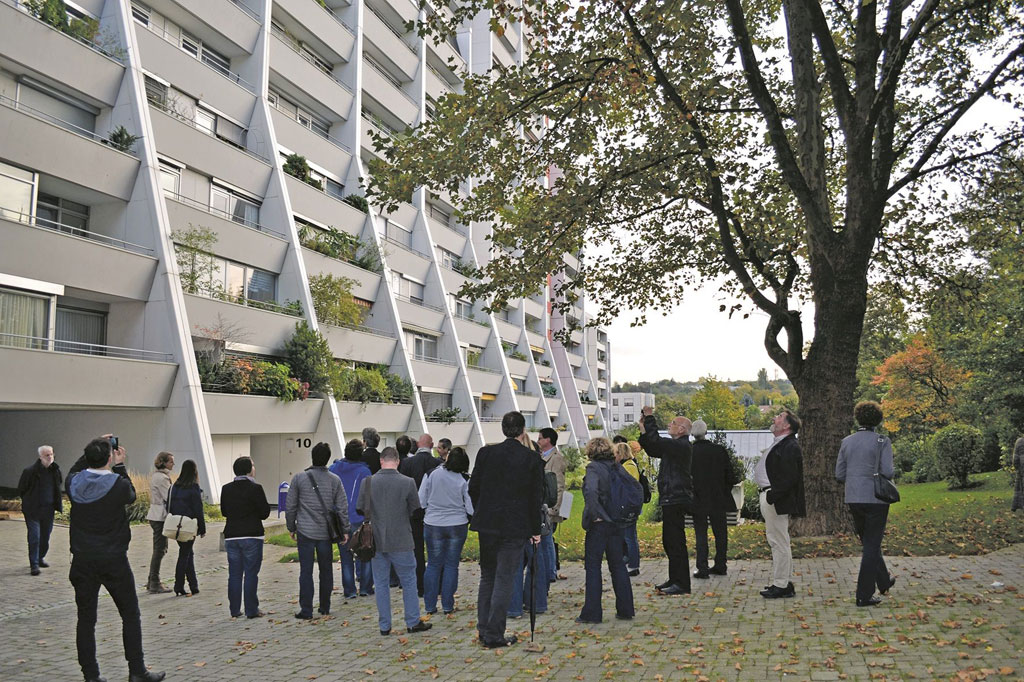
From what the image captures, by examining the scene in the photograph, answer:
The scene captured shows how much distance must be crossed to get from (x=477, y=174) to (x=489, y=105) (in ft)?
4.55

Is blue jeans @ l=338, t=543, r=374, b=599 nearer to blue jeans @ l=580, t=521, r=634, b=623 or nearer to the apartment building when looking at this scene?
blue jeans @ l=580, t=521, r=634, b=623

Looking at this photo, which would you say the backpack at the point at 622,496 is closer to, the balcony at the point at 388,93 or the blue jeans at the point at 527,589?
the blue jeans at the point at 527,589

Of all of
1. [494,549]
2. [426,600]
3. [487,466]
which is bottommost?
[426,600]

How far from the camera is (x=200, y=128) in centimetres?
2539

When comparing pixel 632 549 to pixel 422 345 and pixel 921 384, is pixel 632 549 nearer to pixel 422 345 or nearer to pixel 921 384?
pixel 422 345

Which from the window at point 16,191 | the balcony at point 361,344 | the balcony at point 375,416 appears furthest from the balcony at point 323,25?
the balcony at point 375,416

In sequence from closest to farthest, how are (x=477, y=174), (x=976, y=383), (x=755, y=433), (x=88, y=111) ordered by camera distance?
1. (x=477, y=174)
2. (x=88, y=111)
3. (x=976, y=383)
4. (x=755, y=433)

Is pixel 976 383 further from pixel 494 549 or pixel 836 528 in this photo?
pixel 494 549

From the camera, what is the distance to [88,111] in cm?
2159

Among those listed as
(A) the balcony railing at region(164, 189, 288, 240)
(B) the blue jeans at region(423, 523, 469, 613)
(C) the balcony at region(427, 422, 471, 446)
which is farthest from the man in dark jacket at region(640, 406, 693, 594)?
(C) the balcony at region(427, 422, 471, 446)

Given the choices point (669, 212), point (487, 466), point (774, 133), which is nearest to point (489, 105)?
point (774, 133)

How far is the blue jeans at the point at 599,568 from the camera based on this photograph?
7707 mm

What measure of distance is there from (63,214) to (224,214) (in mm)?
5628

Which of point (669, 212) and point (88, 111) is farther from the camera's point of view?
point (88, 111)
